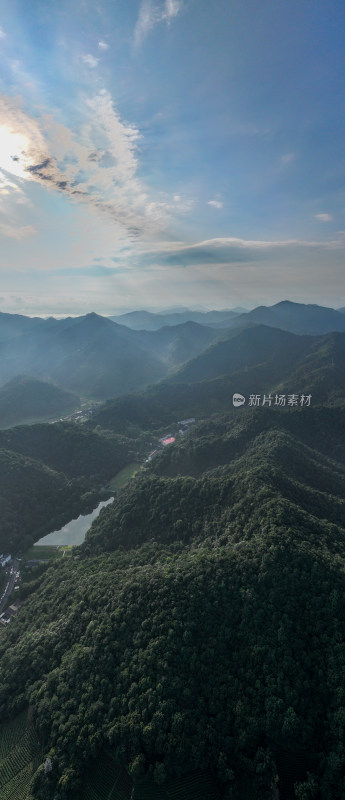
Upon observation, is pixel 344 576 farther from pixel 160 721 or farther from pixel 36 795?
pixel 36 795

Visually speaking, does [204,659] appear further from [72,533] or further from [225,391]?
[225,391]

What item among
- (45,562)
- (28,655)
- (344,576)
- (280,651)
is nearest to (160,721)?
(280,651)

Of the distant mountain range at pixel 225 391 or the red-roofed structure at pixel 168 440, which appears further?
the distant mountain range at pixel 225 391

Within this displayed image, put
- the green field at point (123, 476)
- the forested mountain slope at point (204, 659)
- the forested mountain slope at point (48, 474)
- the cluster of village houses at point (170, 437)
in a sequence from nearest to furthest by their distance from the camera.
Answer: the forested mountain slope at point (204, 659) → the forested mountain slope at point (48, 474) → the green field at point (123, 476) → the cluster of village houses at point (170, 437)

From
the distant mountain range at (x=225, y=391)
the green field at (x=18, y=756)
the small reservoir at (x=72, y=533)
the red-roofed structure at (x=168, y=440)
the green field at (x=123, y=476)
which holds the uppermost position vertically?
the distant mountain range at (x=225, y=391)

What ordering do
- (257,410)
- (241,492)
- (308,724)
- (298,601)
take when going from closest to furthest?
(308,724) < (298,601) < (241,492) < (257,410)

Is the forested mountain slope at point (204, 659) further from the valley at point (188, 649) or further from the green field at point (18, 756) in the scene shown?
the green field at point (18, 756)

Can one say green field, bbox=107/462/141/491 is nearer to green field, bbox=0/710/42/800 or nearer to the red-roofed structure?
the red-roofed structure

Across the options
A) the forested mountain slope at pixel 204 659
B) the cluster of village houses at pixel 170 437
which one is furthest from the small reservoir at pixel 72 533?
the cluster of village houses at pixel 170 437
